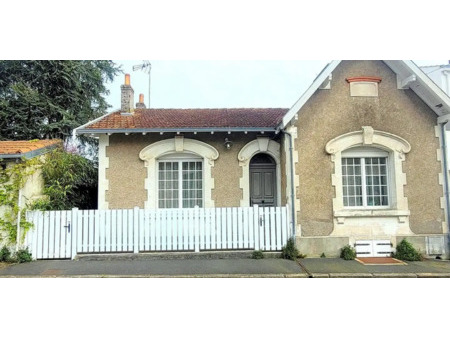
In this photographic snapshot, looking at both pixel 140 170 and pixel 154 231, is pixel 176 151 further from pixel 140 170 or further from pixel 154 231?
pixel 154 231

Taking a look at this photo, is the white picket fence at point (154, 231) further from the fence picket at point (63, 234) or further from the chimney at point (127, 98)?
the chimney at point (127, 98)

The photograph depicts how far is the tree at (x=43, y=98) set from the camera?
42.1ft

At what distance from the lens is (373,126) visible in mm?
7855

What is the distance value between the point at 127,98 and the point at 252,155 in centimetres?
460

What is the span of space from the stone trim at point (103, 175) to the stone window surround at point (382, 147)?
19.6ft

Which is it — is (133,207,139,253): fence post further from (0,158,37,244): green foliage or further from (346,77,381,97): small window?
(346,77,381,97): small window

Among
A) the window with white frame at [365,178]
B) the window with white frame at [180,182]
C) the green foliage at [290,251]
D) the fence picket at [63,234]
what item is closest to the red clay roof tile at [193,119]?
the window with white frame at [180,182]

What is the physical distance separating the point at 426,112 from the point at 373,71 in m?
1.74

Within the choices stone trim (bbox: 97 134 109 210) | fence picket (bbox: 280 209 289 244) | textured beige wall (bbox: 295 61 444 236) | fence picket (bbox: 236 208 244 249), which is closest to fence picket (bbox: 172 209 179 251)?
fence picket (bbox: 236 208 244 249)

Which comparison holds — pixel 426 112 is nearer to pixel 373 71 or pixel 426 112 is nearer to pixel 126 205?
pixel 373 71

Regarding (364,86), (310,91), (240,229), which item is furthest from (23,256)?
(364,86)

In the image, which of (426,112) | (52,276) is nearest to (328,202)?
(426,112)

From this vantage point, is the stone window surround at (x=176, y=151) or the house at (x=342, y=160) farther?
the stone window surround at (x=176, y=151)

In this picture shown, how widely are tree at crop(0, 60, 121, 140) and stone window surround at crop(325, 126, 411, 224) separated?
11284 mm
